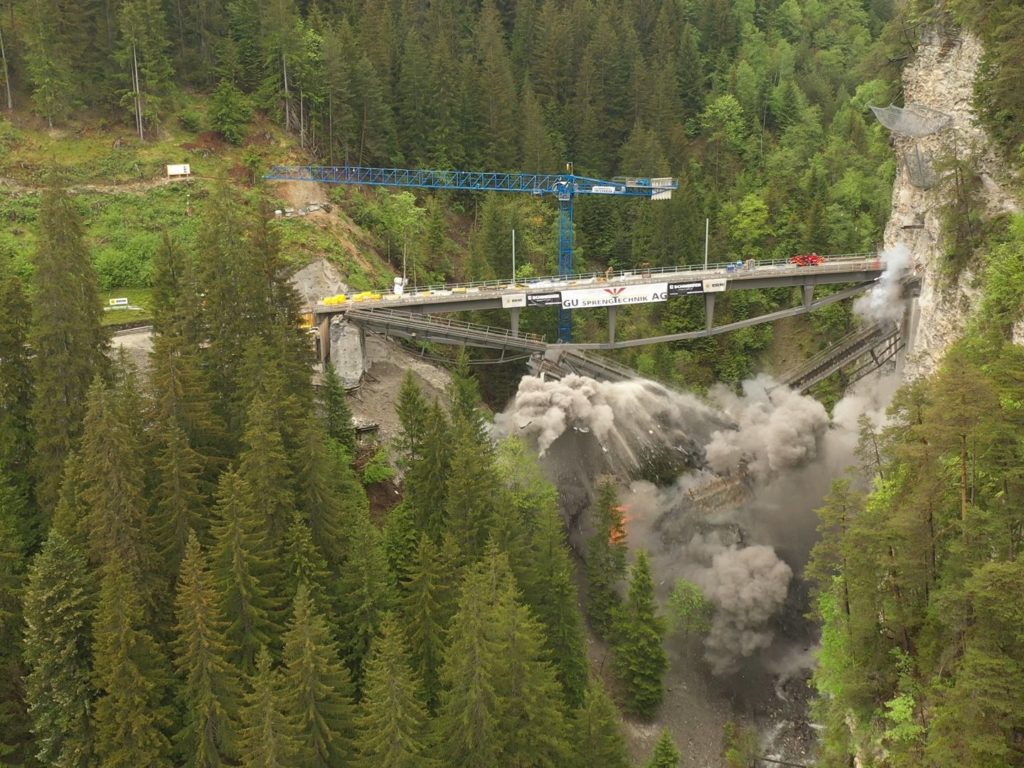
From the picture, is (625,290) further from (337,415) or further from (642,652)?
(642,652)

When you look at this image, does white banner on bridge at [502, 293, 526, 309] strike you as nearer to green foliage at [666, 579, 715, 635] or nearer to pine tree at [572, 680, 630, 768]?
green foliage at [666, 579, 715, 635]

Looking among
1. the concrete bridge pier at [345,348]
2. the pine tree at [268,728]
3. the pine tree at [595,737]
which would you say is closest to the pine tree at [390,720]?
the pine tree at [268,728]

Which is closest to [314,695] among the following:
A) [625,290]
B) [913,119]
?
[625,290]

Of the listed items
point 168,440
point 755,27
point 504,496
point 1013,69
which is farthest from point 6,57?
point 755,27

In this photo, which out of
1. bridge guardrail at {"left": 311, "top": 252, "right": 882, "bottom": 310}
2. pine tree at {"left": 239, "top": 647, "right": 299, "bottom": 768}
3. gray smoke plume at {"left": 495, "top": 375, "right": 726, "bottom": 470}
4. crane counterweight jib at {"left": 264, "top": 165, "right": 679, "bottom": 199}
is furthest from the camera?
crane counterweight jib at {"left": 264, "top": 165, "right": 679, "bottom": 199}

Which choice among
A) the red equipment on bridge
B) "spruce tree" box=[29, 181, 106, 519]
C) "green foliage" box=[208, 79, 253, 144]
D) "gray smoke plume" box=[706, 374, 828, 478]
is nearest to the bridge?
the red equipment on bridge
